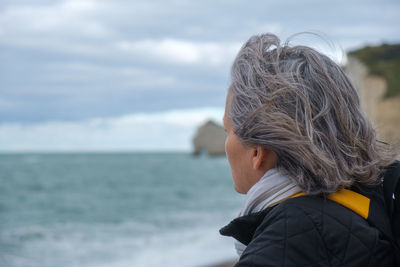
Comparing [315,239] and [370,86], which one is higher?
[370,86]

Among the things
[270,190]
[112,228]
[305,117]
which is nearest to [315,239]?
[270,190]

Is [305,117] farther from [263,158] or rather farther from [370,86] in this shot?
[370,86]

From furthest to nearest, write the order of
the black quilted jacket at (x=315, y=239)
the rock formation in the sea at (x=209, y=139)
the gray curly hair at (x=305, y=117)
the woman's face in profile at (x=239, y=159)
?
the rock formation in the sea at (x=209, y=139)
the woman's face in profile at (x=239, y=159)
the gray curly hair at (x=305, y=117)
the black quilted jacket at (x=315, y=239)

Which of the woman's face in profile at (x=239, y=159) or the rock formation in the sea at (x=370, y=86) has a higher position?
the rock formation in the sea at (x=370, y=86)

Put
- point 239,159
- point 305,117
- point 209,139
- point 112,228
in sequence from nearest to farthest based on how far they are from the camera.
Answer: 1. point 305,117
2. point 239,159
3. point 112,228
4. point 209,139

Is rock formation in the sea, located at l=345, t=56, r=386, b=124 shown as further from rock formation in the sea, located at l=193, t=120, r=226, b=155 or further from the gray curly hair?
rock formation in the sea, located at l=193, t=120, r=226, b=155

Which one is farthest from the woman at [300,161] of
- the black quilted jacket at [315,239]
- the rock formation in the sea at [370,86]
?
the rock formation in the sea at [370,86]

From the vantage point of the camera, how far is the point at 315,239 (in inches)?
40.3

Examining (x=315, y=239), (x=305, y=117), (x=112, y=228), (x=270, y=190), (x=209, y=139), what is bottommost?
(x=112, y=228)

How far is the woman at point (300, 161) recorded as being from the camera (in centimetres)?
103

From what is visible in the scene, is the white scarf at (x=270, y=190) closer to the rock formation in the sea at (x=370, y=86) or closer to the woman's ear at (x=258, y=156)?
the woman's ear at (x=258, y=156)

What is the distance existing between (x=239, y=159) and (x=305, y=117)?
23cm

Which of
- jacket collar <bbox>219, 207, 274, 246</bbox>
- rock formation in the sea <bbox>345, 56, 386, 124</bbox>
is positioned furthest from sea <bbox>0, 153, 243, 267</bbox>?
rock formation in the sea <bbox>345, 56, 386, 124</bbox>

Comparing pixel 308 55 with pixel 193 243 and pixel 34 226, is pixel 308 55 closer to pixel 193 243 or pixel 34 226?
pixel 193 243
